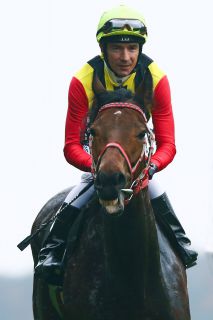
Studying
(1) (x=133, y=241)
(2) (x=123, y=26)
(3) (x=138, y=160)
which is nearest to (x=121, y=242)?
(1) (x=133, y=241)

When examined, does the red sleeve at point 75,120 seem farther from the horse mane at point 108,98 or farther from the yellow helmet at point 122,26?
the horse mane at point 108,98

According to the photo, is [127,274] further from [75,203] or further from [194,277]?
[194,277]

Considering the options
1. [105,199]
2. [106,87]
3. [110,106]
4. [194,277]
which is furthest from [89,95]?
[194,277]

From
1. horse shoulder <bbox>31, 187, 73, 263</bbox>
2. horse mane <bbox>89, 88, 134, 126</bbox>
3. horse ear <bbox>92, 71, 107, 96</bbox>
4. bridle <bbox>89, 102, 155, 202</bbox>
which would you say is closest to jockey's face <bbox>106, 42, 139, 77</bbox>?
horse ear <bbox>92, 71, 107, 96</bbox>

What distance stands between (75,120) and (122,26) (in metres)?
1.08

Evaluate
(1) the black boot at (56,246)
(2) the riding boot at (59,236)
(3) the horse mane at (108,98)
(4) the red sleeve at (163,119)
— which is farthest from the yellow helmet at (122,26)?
(1) the black boot at (56,246)

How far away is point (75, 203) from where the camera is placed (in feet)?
51.0

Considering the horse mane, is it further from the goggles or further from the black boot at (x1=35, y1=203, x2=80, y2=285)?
the black boot at (x1=35, y1=203, x2=80, y2=285)

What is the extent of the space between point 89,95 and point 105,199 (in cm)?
217

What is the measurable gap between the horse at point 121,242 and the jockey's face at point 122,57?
78 centimetres

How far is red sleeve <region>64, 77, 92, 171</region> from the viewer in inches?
592

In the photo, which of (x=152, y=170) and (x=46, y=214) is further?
(x=46, y=214)

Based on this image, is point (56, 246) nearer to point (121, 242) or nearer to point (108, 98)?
point (121, 242)

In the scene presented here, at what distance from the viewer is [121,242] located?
14188 mm
